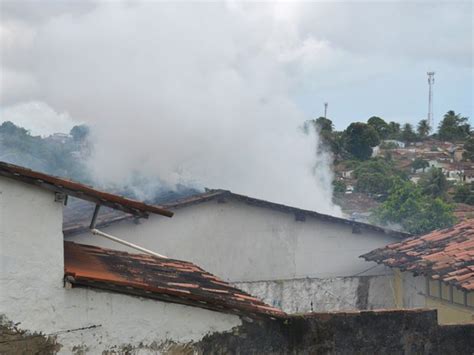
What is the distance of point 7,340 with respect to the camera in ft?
20.4

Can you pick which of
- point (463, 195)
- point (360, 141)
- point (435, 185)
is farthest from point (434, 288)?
point (360, 141)

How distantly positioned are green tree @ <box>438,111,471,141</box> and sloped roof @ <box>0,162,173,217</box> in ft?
212

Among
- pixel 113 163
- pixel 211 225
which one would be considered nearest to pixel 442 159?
pixel 113 163

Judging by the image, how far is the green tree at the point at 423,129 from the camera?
6987 centimetres

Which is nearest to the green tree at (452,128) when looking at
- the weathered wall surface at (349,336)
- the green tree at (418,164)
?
the green tree at (418,164)

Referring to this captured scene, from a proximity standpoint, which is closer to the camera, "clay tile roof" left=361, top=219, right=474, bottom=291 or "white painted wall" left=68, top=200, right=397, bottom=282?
"clay tile roof" left=361, top=219, right=474, bottom=291

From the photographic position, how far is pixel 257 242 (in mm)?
15188

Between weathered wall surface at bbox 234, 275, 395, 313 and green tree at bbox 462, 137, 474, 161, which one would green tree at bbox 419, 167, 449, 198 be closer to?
green tree at bbox 462, 137, 474, 161

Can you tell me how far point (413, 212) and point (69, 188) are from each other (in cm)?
2168

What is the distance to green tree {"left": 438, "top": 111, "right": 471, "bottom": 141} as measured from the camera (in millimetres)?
67688

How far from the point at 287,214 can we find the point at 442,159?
44.9m

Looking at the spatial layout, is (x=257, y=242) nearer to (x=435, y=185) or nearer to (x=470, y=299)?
(x=470, y=299)

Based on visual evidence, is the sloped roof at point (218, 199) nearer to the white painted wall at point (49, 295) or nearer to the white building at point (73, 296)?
the white building at point (73, 296)

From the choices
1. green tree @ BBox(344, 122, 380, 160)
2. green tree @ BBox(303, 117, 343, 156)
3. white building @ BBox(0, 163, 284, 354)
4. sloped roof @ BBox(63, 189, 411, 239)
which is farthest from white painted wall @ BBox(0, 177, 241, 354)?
green tree @ BBox(344, 122, 380, 160)
